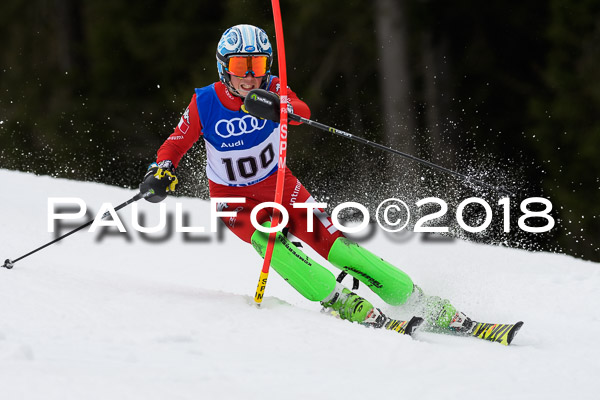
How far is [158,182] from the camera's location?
3.99 metres

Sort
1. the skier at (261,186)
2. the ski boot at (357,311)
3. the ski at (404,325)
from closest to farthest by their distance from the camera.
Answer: the ski at (404,325), the ski boot at (357,311), the skier at (261,186)

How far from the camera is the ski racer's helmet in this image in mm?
3992

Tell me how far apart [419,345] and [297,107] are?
1488mm

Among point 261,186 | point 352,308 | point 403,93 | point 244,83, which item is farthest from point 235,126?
point 403,93

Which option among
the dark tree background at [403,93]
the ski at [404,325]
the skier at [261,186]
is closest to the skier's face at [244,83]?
the skier at [261,186]

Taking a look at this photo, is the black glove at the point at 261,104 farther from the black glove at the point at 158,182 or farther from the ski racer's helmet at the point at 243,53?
the black glove at the point at 158,182

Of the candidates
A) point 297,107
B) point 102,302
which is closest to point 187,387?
point 102,302

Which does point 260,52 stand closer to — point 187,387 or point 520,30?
point 187,387

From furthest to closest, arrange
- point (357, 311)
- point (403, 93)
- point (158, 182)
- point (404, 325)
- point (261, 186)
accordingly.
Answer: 1. point (403, 93)
2. point (261, 186)
3. point (158, 182)
4. point (357, 311)
5. point (404, 325)

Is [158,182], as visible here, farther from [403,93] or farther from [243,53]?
[403,93]

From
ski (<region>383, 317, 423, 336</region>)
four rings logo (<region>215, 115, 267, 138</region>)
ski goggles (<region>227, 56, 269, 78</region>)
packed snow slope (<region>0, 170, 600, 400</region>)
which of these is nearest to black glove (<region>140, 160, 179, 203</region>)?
four rings logo (<region>215, 115, 267, 138</region>)

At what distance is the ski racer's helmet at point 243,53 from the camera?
13.1ft

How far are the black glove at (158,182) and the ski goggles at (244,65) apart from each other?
602 mm

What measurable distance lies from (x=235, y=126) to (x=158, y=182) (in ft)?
1.66
